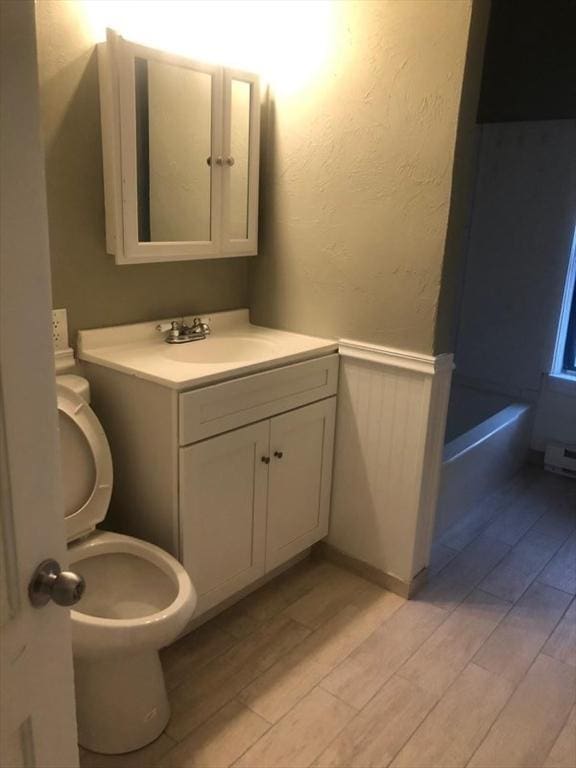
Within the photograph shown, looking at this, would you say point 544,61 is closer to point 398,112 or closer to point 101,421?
point 398,112

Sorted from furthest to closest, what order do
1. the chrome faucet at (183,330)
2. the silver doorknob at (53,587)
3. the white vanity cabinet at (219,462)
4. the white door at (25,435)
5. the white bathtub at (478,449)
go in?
the white bathtub at (478,449)
the chrome faucet at (183,330)
the white vanity cabinet at (219,462)
the silver doorknob at (53,587)
the white door at (25,435)

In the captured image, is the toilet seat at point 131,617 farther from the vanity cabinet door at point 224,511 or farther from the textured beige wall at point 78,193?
the textured beige wall at point 78,193

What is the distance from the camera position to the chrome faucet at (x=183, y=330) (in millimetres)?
2148

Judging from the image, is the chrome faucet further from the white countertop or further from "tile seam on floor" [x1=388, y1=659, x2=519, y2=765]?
"tile seam on floor" [x1=388, y1=659, x2=519, y2=765]

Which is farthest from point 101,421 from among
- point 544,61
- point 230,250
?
point 544,61

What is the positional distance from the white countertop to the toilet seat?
1.56 feet

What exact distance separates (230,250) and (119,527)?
3.37 ft

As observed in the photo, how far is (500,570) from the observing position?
2.45m

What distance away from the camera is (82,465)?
171cm

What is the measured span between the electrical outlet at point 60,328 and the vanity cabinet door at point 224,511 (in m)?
0.52

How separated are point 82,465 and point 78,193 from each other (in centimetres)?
81

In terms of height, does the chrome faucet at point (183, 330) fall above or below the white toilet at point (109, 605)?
above

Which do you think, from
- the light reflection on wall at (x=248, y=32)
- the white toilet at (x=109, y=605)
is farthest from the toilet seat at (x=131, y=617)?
the light reflection on wall at (x=248, y=32)

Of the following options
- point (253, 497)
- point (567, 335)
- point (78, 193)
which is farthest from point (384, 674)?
point (567, 335)
